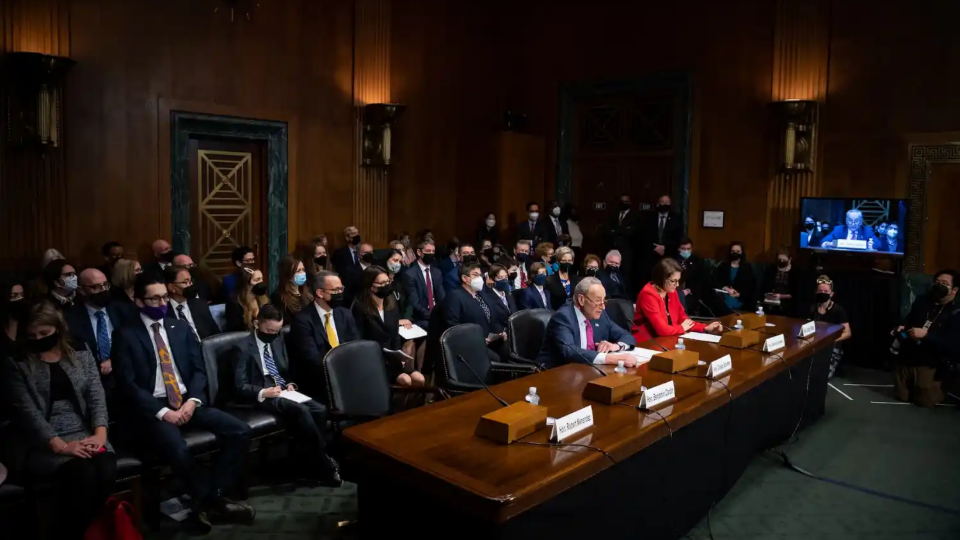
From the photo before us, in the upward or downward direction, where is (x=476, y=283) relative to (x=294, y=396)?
upward

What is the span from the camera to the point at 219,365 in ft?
14.5

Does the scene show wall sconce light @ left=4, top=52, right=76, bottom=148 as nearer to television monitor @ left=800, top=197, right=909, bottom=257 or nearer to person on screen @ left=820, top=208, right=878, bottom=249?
television monitor @ left=800, top=197, right=909, bottom=257

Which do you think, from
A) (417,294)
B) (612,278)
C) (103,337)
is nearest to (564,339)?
(417,294)

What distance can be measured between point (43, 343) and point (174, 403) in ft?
2.50

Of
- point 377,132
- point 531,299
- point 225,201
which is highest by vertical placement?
point 377,132

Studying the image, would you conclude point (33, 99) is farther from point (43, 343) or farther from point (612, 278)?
point (612, 278)

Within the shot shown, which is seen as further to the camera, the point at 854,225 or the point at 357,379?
the point at 854,225

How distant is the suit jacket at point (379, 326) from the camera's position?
5.35 m

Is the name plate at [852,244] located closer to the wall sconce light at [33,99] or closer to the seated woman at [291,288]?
the seated woman at [291,288]

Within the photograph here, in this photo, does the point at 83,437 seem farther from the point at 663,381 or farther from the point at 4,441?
the point at 663,381

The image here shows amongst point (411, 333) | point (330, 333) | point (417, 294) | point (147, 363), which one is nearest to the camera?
point (147, 363)

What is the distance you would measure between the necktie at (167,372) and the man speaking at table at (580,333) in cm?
219

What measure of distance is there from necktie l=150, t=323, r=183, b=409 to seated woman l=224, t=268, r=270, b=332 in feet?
3.39

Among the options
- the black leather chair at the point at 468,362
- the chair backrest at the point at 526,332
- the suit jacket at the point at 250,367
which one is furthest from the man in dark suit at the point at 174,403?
the chair backrest at the point at 526,332
